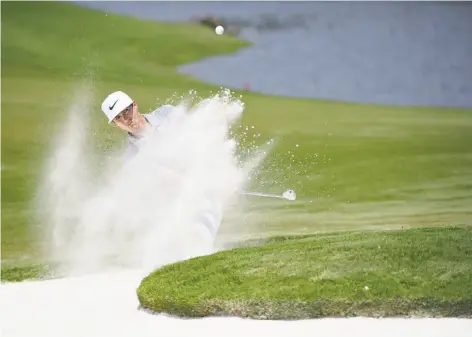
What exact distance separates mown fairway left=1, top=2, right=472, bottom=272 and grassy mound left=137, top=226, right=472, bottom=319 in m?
A: 0.20

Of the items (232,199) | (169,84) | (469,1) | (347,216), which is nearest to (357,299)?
(347,216)

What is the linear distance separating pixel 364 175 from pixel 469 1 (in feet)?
3.43

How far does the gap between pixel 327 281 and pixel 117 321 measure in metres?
0.96

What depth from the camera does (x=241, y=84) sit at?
142 inches

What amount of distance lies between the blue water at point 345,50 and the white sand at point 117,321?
1147mm

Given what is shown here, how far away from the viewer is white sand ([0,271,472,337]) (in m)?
3.10

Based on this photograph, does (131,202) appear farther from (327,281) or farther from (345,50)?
(345,50)

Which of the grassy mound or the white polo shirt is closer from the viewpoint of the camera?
the grassy mound

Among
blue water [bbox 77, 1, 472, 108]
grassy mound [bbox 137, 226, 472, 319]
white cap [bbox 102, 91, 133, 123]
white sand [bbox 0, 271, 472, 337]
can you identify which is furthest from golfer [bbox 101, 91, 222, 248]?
white sand [bbox 0, 271, 472, 337]

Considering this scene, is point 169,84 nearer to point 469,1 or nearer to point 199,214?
point 199,214

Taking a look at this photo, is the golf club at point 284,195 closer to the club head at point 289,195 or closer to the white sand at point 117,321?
the club head at point 289,195

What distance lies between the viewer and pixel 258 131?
3592mm

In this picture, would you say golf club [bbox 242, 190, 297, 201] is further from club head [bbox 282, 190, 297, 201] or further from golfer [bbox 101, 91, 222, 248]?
golfer [bbox 101, 91, 222, 248]

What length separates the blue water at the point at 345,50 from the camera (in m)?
3.62
